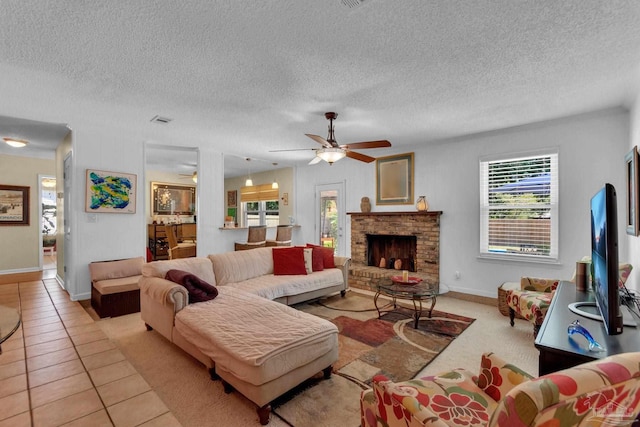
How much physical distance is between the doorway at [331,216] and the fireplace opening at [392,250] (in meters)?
0.79

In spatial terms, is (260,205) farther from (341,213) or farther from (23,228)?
(23,228)

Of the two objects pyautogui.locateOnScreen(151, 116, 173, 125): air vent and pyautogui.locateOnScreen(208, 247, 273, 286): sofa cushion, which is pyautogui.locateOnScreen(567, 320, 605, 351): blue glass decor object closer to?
pyautogui.locateOnScreen(208, 247, 273, 286): sofa cushion

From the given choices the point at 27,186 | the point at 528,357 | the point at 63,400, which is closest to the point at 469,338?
the point at 528,357

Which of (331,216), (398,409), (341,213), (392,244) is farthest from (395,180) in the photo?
(398,409)

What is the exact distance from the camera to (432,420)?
1.07m

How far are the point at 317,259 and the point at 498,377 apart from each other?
3254 millimetres

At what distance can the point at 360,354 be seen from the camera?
2742 millimetres

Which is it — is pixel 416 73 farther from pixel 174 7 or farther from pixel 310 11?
pixel 174 7

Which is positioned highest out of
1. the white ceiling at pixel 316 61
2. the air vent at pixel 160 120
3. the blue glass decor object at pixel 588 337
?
the white ceiling at pixel 316 61

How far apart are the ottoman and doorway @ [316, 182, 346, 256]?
395 cm

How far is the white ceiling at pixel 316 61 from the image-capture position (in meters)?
1.87

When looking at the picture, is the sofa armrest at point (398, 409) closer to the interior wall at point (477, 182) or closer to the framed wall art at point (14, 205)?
the interior wall at point (477, 182)

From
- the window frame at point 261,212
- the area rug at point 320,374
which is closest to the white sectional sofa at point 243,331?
the area rug at point 320,374

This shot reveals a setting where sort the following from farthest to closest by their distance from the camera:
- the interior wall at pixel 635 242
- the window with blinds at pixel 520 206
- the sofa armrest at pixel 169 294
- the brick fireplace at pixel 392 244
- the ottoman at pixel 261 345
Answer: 1. the brick fireplace at pixel 392 244
2. the window with blinds at pixel 520 206
3. the interior wall at pixel 635 242
4. the sofa armrest at pixel 169 294
5. the ottoman at pixel 261 345
